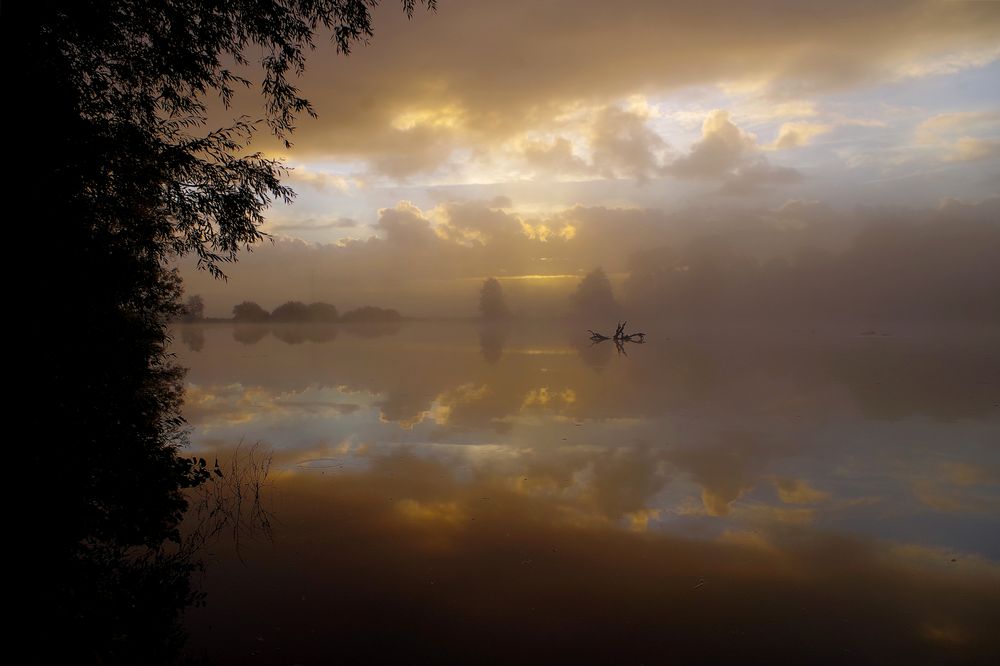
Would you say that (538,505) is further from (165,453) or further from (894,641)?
(165,453)

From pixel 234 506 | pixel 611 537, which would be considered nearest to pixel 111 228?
pixel 234 506

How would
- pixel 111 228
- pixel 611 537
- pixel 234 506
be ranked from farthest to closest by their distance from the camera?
pixel 234 506 < pixel 611 537 < pixel 111 228

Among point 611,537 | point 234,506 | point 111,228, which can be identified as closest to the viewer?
point 111,228

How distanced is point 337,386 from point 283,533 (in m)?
25.8

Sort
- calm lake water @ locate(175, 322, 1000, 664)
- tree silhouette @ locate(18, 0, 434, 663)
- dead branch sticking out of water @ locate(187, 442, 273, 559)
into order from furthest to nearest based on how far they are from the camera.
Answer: dead branch sticking out of water @ locate(187, 442, 273, 559) → calm lake water @ locate(175, 322, 1000, 664) → tree silhouette @ locate(18, 0, 434, 663)

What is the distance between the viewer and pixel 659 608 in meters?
9.45

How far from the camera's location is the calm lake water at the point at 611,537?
8.61m

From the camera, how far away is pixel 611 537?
40.6ft

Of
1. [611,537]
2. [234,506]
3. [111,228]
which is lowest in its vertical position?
[611,537]

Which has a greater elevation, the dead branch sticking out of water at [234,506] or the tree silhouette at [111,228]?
the tree silhouette at [111,228]

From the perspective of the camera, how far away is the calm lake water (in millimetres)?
8609

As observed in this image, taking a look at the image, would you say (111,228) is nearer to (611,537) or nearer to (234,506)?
(234,506)

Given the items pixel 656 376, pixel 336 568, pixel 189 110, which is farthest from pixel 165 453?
pixel 656 376

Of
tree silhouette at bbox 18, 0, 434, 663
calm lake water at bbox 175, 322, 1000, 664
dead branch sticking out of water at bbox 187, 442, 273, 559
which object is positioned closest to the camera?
tree silhouette at bbox 18, 0, 434, 663
